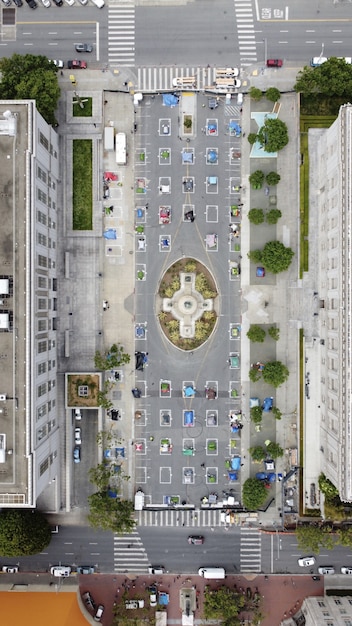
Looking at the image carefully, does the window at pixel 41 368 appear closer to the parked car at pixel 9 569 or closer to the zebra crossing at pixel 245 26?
the parked car at pixel 9 569

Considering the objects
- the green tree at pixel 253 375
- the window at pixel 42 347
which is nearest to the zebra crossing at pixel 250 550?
the green tree at pixel 253 375

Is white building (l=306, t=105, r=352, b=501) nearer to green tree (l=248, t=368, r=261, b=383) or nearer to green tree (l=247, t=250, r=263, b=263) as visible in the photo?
green tree (l=247, t=250, r=263, b=263)

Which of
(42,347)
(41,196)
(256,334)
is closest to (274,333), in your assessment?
(256,334)

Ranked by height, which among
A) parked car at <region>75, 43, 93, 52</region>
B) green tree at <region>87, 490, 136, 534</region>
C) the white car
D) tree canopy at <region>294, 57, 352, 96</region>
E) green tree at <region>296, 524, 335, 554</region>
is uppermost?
parked car at <region>75, 43, 93, 52</region>

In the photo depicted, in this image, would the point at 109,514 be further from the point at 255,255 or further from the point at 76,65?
the point at 76,65

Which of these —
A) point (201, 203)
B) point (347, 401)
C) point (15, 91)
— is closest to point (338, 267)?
point (347, 401)

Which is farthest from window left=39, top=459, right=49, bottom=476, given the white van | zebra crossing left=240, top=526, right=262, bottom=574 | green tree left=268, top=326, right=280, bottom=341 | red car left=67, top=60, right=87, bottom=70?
red car left=67, top=60, right=87, bottom=70
